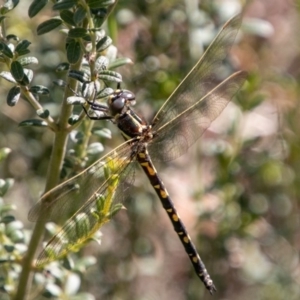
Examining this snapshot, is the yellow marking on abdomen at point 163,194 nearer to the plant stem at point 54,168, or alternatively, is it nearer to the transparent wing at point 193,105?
the transparent wing at point 193,105

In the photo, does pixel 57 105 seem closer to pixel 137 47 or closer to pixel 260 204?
pixel 137 47

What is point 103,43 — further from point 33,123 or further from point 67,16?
point 33,123

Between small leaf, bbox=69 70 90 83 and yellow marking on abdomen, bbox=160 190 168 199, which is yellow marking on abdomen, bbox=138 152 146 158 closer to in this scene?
yellow marking on abdomen, bbox=160 190 168 199

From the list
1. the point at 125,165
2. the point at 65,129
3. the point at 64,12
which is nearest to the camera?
the point at 64,12

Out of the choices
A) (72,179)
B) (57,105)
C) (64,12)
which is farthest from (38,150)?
(64,12)

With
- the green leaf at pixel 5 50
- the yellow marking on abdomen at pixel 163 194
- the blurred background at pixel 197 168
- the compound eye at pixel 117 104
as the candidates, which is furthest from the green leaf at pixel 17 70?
the blurred background at pixel 197 168

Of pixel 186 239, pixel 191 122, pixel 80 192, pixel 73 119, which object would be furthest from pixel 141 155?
pixel 73 119
